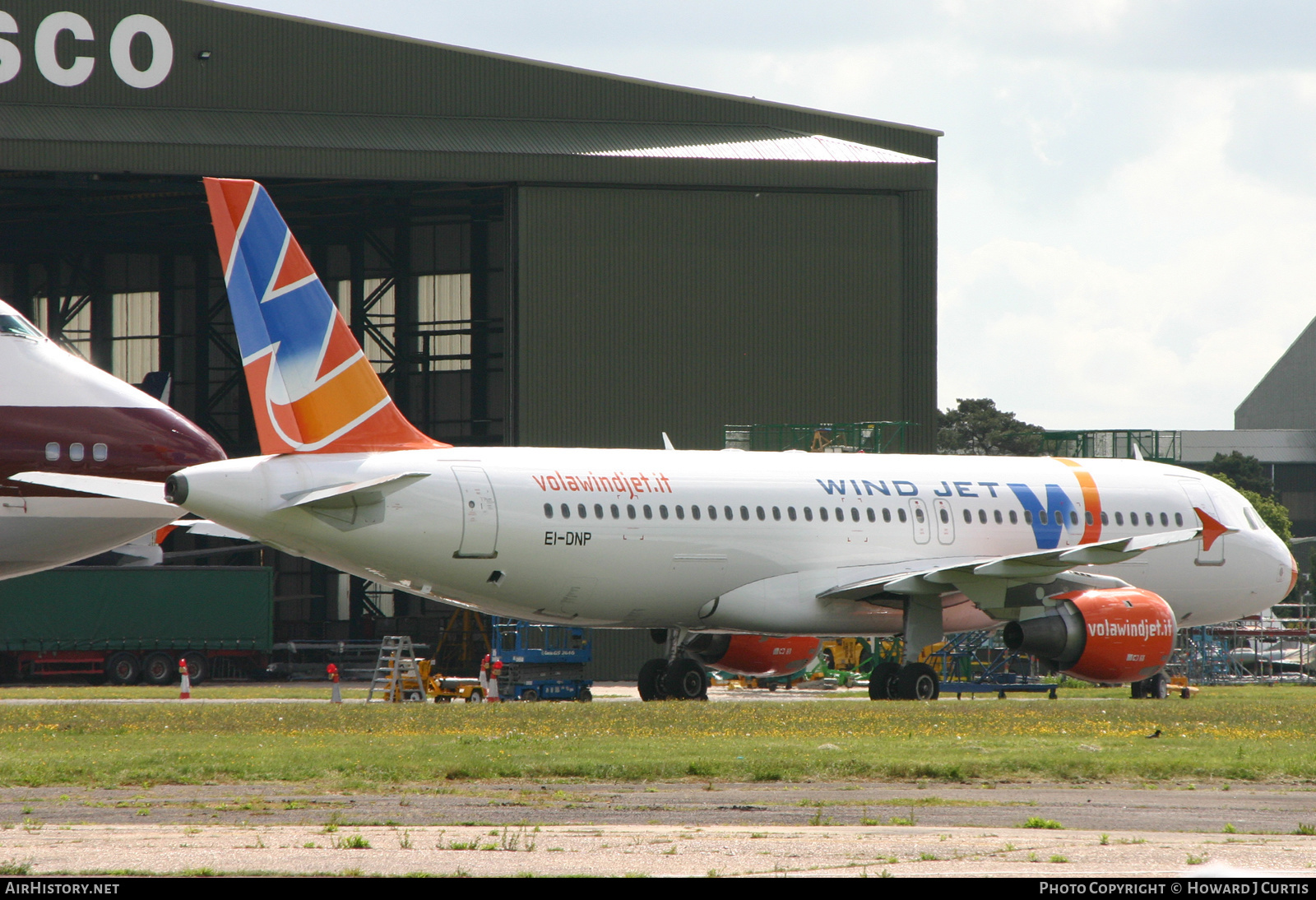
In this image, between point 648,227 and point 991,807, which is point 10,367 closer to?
point 991,807

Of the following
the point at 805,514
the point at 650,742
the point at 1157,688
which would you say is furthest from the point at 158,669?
the point at 650,742

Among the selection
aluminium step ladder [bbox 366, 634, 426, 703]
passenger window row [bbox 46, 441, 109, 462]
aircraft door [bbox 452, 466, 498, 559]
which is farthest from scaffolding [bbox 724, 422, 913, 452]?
passenger window row [bbox 46, 441, 109, 462]

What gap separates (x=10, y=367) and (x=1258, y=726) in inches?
650

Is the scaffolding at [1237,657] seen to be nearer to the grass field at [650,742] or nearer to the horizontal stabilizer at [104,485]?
the grass field at [650,742]

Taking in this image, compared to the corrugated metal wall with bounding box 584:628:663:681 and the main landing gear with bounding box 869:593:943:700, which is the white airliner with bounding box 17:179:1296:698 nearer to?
the main landing gear with bounding box 869:593:943:700

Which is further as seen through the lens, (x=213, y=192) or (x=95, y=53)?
(x=95, y=53)

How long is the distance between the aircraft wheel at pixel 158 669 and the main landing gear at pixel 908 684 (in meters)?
22.4

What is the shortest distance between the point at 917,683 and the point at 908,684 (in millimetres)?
155

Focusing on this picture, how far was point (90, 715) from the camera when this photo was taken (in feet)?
67.2

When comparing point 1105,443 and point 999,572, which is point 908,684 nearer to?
point 999,572

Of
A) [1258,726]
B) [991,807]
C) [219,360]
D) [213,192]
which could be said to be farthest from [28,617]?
[991,807]

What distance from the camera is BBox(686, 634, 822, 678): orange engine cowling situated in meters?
25.9

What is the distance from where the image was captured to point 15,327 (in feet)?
75.7

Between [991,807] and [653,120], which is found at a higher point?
[653,120]
